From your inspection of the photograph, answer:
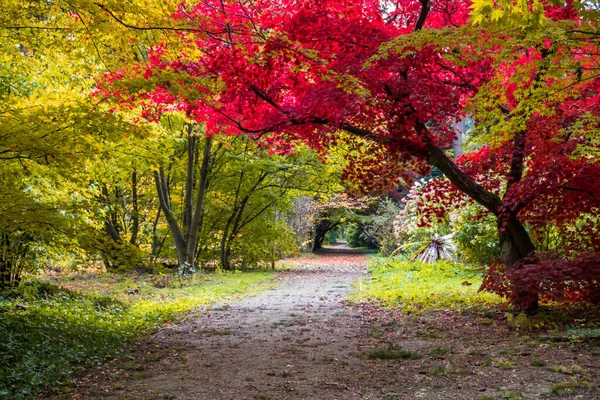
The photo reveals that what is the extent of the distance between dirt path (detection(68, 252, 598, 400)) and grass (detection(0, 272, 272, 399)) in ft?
1.03

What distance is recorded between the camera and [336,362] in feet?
15.4

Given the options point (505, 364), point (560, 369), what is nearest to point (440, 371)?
point (505, 364)

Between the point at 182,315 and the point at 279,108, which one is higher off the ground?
the point at 279,108

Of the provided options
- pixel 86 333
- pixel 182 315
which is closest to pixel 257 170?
pixel 182 315

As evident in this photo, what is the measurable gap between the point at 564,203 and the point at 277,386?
13.5 ft

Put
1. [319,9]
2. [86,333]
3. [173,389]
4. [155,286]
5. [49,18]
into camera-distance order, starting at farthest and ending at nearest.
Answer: [155,286] < [319,9] < [49,18] < [86,333] < [173,389]

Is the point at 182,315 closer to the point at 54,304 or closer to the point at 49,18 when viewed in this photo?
the point at 54,304

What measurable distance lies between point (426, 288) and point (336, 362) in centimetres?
570

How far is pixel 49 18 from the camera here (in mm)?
5773

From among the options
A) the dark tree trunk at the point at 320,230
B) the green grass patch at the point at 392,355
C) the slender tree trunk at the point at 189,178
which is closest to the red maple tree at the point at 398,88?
the green grass patch at the point at 392,355

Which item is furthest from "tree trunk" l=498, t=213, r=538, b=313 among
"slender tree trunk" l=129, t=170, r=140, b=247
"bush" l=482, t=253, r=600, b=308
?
"slender tree trunk" l=129, t=170, r=140, b=247

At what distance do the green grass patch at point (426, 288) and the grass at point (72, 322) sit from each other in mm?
3020

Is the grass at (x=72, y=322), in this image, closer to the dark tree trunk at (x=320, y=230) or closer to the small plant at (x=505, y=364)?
the small plant at (x=505, y=364)

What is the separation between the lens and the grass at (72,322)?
160 inches
